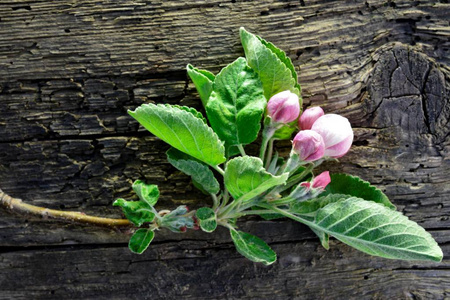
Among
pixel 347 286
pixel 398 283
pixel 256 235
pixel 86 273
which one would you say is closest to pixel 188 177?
pixel 256 235

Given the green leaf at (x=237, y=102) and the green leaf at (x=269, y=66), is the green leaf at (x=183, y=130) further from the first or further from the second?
the green leaf at (x=269, y=66)

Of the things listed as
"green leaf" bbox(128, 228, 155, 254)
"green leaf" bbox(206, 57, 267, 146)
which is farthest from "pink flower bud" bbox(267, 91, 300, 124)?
"green leaf" bbox(128, 228, 155, 254)

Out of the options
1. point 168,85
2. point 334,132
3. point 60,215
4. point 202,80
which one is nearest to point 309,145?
point 334,132

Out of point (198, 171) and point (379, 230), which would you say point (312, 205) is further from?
point (198, 171)

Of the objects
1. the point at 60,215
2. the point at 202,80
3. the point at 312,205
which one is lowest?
the point at 60,215

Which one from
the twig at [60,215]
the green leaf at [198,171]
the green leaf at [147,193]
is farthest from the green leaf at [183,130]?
the twig at [60,215]

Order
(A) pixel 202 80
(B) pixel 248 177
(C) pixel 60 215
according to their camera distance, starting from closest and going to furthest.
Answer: (B) pixel 248 177, (A) pixel 202 80, (C) pixel 60 215

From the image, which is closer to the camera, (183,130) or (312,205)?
(183,130)
